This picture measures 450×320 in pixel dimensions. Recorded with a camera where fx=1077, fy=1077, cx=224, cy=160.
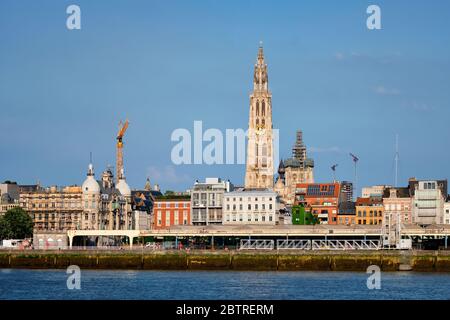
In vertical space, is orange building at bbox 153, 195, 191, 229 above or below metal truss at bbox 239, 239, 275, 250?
above

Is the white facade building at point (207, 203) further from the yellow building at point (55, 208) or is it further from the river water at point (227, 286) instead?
the river water at point (227, 286)

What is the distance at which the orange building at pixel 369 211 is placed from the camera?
190m

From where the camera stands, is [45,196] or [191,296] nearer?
[191,296]

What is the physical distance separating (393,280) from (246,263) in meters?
26.1

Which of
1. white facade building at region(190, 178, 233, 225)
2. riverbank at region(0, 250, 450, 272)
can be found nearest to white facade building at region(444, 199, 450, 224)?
white facade building at region(190, 178, 233, 225)

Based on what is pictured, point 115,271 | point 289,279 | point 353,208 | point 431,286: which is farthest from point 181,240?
point 431,286

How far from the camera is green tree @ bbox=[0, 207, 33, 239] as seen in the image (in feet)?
529

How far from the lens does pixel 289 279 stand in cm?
8619

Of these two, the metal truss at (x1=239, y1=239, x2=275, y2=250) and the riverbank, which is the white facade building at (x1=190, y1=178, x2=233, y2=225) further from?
the riverbank

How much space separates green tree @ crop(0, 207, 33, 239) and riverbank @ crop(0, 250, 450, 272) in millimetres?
45834

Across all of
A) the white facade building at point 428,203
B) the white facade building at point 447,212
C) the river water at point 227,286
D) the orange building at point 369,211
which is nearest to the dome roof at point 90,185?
the orange building at point 369,211

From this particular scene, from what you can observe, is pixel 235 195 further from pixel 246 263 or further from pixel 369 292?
pixel 369 292

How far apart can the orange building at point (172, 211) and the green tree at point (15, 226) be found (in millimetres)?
32203

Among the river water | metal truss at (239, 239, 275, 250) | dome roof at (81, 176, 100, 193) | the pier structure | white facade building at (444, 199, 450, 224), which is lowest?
the river water
